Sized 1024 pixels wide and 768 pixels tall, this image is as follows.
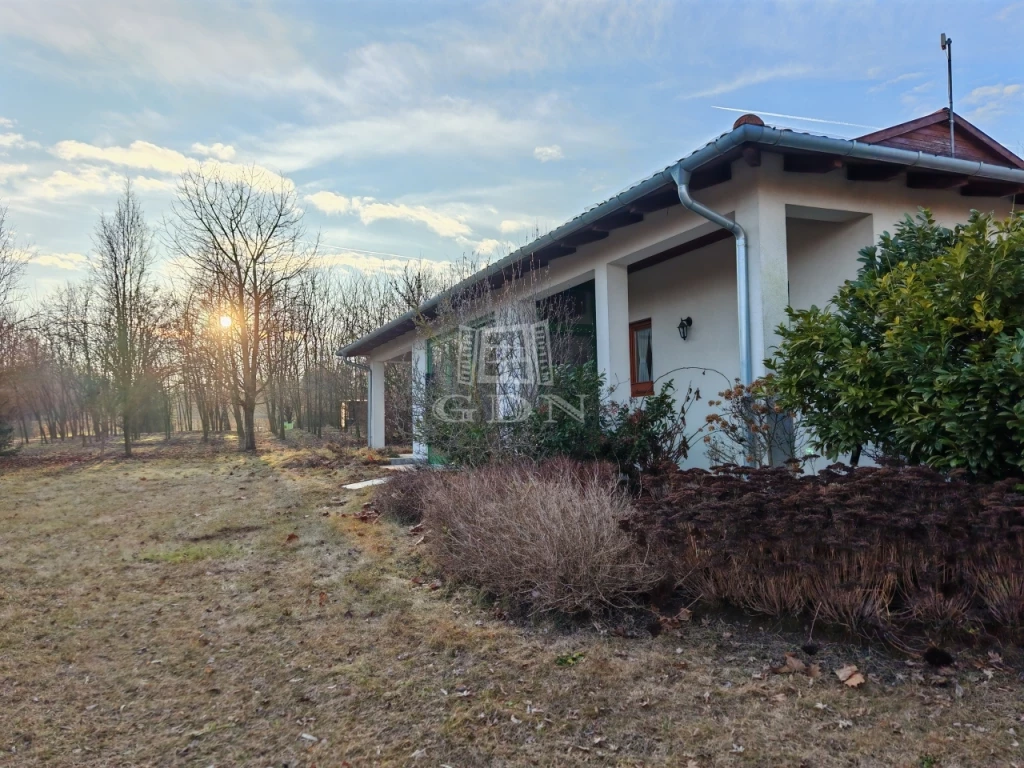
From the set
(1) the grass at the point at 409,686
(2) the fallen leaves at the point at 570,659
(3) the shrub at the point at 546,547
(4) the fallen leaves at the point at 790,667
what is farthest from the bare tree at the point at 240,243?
(4) the fallen leaves at the point at 790,667

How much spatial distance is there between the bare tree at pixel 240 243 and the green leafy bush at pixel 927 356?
55.7 ft

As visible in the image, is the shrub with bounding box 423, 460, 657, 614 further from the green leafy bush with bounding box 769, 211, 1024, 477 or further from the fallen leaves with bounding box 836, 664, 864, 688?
the green leafy bush with bounding box 769, 211, 1024, 477

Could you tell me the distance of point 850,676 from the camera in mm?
2605

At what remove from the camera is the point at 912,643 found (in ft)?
9.25

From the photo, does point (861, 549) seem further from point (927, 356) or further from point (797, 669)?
point (927, 356)

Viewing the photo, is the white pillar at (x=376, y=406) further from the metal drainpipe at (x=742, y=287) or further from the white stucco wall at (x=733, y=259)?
the metal drainpipe at (x=742, y=287)

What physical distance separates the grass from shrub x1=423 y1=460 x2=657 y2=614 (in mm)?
188

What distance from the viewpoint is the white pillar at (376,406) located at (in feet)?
55.3

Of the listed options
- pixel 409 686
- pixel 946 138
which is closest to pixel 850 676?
pixel 409 686

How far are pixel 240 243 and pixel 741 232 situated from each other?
56.0 ft

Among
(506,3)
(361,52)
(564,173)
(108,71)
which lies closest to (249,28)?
(361,52)

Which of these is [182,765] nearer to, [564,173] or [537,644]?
[537,644]

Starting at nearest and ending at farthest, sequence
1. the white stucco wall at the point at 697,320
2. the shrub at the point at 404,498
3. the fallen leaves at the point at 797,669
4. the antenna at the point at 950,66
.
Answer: the fallen leaves at the point at 797,669, the shrub at the point at 404,498, the antenna at the point at 950,66, the white stucco wall at the point at 697,320

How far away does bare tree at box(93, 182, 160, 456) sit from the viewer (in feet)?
54.7
